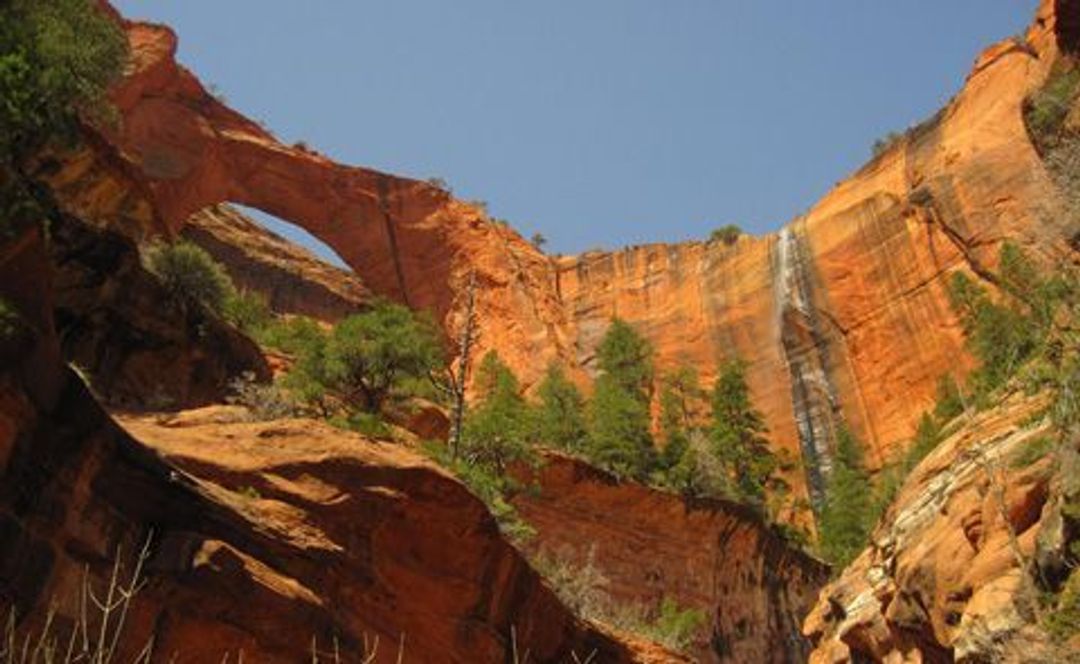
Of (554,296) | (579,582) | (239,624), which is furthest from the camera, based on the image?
(554,296)

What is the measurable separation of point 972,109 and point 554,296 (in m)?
20.0

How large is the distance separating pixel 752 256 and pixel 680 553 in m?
22.7

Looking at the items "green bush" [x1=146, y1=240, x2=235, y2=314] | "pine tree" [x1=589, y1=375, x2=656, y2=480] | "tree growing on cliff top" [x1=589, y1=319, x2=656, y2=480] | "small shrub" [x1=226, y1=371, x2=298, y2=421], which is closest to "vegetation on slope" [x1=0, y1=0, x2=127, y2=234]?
"green bush" [x1=146, y1=240, x2=235, y2=314]

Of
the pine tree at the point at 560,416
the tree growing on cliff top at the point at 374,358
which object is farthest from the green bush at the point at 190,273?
the pine tree at the point at 560,416

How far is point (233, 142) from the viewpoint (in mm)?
56031

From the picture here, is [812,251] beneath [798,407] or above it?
above

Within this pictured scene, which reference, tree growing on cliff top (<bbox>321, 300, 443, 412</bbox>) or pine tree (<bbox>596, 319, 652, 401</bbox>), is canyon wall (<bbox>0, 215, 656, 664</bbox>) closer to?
tree growing on cliff top (<bbox>321, 300, 443, 412</bbox>)

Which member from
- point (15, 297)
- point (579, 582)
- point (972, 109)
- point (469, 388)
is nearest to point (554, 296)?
point (469, 388)

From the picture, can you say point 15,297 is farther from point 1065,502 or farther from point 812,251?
point 812,251

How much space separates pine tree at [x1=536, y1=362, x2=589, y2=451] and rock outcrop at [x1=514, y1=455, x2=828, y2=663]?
3.90 m

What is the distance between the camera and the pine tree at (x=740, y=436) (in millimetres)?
46094

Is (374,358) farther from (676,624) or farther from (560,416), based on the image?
(560,416)

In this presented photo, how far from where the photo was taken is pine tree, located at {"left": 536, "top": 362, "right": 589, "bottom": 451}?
1663 inches

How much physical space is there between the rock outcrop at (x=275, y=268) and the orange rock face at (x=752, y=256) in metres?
1.85
